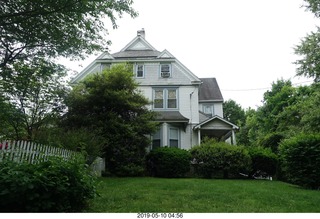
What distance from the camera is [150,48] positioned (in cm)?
2000

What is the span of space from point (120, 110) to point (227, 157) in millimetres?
6009

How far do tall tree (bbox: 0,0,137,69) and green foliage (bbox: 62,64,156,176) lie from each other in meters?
4.47

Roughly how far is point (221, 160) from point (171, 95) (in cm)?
674

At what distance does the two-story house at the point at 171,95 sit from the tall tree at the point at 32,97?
5391mm

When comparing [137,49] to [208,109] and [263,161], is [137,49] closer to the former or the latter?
[208,109]

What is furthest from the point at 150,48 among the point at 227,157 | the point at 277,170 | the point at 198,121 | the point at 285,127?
the point at 285,127

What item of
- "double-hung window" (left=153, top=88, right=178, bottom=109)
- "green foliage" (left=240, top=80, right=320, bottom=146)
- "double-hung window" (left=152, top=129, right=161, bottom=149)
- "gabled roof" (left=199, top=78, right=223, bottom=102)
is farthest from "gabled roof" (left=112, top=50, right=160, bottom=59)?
"green foliage" (left=240, top=80, right=320, bottom=146)

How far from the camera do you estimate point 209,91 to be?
22625mm

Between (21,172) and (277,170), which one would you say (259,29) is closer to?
(277,170)

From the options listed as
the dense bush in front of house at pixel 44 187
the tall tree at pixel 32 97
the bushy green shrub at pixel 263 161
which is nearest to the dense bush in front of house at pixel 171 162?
the bushy green shrub at pixel 263 161

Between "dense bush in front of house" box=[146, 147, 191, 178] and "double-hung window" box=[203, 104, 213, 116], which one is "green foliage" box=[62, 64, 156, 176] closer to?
"dense bush in front of house" box=[146, 147, 191, 178]

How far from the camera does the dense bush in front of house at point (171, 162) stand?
1270 centimetres

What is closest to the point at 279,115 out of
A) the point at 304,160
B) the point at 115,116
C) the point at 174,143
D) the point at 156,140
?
the point at 174,143

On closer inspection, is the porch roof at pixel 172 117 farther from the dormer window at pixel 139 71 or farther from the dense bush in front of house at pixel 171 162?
the dormer window at pixel 139 71
